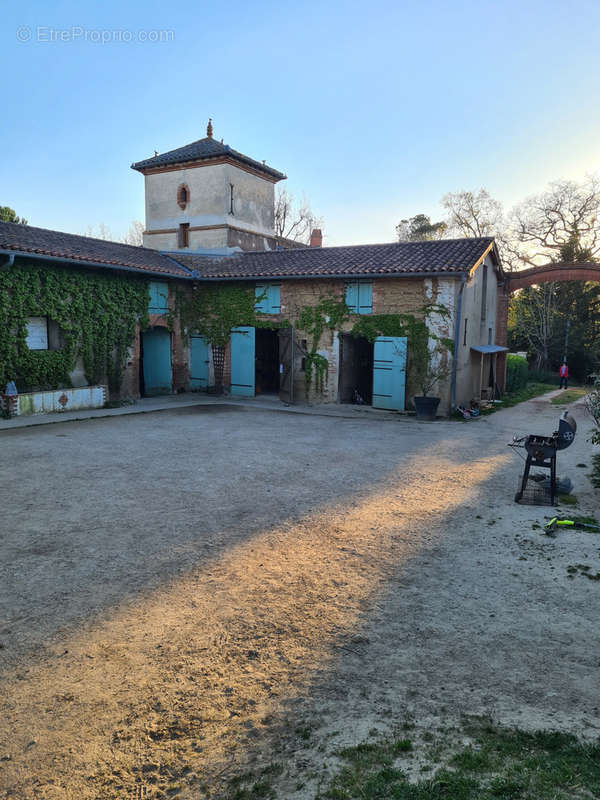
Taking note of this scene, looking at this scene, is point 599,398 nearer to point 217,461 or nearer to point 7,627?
point 217,461

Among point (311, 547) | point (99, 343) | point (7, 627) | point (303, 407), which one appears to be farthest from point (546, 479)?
point (99, 343)

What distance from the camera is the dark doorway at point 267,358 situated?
23062 mm

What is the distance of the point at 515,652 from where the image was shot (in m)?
4.31

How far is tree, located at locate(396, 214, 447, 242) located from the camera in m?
44.2

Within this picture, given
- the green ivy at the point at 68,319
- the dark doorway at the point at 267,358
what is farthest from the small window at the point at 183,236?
the green ivy at the point at 68,319

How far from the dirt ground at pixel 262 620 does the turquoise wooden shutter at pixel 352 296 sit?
9327mm

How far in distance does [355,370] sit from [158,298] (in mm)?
7286

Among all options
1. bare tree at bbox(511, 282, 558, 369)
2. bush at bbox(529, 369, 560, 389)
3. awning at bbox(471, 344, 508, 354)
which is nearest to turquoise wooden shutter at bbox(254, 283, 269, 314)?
awning at bbox(471, 344, 508, 354)

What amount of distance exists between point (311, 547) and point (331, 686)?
2.52 metres

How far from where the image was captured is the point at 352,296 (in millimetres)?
17984

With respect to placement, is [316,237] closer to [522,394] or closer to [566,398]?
[522,394]

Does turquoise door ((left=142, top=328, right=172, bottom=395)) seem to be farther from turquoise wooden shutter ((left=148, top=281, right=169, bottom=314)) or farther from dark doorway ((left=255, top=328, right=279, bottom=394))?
dark doorway ((left=255, top=328, right=279, bottom=394))

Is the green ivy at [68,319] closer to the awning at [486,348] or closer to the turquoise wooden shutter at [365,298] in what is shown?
the turquoise wooden shutter at [365,298]

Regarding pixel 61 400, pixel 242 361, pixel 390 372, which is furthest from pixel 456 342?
pixel 61 400
